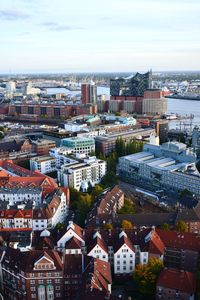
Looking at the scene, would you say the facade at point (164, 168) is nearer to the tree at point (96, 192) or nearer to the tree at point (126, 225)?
the tree at point (96, 192)

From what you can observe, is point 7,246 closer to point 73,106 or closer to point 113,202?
point 113,202

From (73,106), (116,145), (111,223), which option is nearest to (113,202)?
(111,223)

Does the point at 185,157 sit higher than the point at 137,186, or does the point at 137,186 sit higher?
the point at 185,157

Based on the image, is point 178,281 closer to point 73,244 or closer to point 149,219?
point 73,244

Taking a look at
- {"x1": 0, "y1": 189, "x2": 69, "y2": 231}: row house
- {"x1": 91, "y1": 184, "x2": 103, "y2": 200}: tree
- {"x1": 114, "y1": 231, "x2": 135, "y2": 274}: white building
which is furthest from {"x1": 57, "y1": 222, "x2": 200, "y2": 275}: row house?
{"x1": 91, "y1": 184, "x2": 103, "y2": 200}: tree

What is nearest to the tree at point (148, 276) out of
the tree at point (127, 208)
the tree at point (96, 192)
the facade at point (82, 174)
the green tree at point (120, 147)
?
the tree at point (127, 208)

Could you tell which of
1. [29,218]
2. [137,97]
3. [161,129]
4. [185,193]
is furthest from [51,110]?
[29,218]
